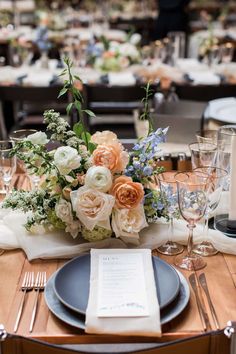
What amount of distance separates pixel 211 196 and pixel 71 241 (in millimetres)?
385

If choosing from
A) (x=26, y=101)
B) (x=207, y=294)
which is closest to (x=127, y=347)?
(x=207, y=294)

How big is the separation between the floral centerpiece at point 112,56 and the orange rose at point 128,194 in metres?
2.35

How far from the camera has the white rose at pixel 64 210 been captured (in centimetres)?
131

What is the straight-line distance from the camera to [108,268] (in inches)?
47.6

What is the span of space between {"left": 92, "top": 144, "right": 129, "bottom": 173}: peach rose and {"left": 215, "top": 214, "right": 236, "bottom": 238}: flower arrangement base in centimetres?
35

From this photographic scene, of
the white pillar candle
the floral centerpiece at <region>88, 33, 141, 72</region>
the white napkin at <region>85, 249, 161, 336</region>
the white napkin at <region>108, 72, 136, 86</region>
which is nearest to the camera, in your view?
the white napkin at <region>85, 249, 161, 336</region>

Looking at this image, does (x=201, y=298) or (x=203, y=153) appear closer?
(x=201, y=298)

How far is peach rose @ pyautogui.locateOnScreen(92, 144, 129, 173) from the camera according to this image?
4.25 ft

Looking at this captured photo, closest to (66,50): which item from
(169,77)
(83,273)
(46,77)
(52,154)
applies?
(46,77)

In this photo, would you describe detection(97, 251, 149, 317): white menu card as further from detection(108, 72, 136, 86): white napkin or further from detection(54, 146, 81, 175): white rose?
detection(108, 72, 136, 86): white napkin

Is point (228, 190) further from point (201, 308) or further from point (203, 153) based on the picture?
point (201, 308)

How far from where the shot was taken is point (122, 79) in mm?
3281

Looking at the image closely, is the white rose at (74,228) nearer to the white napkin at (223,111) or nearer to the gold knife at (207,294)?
the gold knife at (207,294)

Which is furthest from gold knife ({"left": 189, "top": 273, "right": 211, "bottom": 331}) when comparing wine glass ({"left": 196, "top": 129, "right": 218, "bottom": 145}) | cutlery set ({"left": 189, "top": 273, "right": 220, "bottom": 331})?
wine glass ({"left": 196, "top": 129, "right": 218, "bottom": 145})
